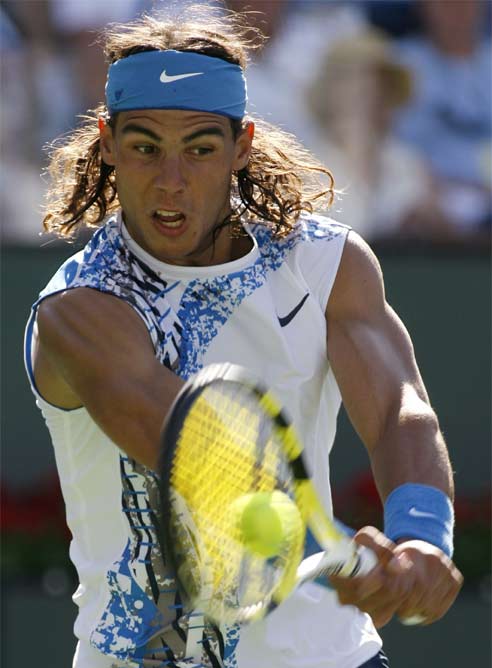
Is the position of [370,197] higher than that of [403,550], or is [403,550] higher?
[403,550]

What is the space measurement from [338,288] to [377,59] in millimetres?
3920

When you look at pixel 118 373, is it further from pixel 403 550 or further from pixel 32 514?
pixel 32 514

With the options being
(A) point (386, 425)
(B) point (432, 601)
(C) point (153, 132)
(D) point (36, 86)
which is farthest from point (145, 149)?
(D) point (36, 86)

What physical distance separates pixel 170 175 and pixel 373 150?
4.03 metres

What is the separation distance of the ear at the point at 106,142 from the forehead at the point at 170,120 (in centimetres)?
14

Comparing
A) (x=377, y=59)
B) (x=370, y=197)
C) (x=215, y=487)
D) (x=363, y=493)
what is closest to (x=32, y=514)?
(x=363, y=493)

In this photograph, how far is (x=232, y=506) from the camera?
2846 millimetres

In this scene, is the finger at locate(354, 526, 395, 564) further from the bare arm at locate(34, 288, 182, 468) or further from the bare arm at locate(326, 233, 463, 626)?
the bare arm at locate(34, 288, 182, 468)

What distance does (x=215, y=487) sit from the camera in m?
2.85

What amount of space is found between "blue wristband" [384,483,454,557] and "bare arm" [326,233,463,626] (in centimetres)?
4

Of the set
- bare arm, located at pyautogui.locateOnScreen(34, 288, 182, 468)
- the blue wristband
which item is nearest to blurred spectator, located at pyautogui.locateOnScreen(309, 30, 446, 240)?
bare arm, located at pyautogui.locateOnScreen(34, 288, 182, 468)

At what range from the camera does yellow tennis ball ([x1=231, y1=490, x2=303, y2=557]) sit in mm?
2768

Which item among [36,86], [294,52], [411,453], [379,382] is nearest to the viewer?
[411,453]

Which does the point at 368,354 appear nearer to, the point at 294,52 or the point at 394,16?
the point at 294,52
